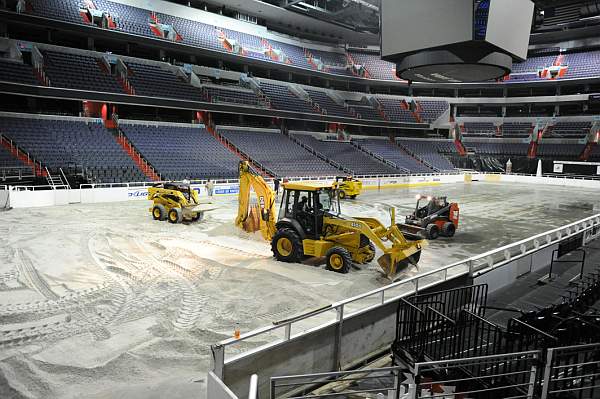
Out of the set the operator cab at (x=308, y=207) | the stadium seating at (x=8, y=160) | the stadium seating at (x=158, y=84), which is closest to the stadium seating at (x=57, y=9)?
the stadium seating at (x=158, y=84)

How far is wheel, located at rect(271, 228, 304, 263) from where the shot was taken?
413 inches

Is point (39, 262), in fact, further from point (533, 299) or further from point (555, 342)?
point (533, 299)

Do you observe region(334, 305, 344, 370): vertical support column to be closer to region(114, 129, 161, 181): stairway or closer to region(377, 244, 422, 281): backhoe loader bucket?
region(377, 244, 422, 281): backhoe loader bucket

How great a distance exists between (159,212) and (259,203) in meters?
5.31

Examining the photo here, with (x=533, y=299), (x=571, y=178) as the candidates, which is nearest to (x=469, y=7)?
(x=533, y=299)

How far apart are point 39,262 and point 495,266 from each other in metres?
11.2

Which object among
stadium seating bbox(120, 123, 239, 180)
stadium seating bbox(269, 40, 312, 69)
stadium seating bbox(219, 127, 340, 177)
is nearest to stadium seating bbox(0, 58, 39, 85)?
stadium seating bbox(120, 123, 239, 180)

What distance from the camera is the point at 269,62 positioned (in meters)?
39.1

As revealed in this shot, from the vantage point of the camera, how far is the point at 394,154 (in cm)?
4466

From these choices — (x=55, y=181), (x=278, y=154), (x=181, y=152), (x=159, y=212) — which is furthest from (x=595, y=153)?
(x=55, y=181)

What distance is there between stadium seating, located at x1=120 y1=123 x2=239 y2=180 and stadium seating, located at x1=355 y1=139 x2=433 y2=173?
18626mm

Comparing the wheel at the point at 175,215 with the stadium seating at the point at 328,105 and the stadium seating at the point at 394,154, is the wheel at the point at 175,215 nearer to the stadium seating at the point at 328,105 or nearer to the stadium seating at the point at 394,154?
the stadium seating at the point at 328,105

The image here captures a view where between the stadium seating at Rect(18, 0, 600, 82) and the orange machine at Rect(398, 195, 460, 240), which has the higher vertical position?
the stadium seating at Rect(18, 0, 600, 82)

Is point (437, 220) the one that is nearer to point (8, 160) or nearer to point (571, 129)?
point (8, 160)
